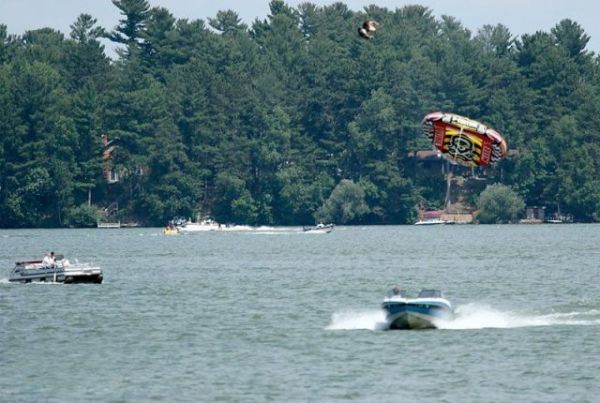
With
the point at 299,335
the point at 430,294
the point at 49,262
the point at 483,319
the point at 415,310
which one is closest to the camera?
the point at 415,310

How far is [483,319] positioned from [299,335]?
9.68m

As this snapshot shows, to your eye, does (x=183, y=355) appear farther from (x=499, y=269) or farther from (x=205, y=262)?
(x=205, y=262)

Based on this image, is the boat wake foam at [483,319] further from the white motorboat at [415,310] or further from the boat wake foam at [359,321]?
the white motorboat at [415,310]

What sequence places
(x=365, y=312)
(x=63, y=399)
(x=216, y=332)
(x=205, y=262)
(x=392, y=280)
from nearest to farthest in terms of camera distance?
(x=63, y=399) < (x=216, y=332) < (x=365, y=312) < (x=392, y=280) < (x=205, y=262)

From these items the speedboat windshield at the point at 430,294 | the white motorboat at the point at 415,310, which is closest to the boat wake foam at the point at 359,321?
the white motorboat at the point at 415,310

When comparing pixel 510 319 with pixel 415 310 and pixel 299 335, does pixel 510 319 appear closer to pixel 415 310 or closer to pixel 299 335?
pixel 415 310

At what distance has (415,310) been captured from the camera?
76250 mm

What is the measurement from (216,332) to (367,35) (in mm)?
20495

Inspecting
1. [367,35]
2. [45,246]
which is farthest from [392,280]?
[45,246]

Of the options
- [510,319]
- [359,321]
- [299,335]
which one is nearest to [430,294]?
[299,335]

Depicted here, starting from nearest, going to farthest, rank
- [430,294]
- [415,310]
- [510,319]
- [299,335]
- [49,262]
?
[415,310] → [430,294] → [299,335] → [510,319] → [49,262]

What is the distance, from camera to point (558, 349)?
72.4 meters

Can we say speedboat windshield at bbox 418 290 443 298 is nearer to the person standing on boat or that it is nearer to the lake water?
the lake water

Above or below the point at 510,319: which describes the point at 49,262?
above
